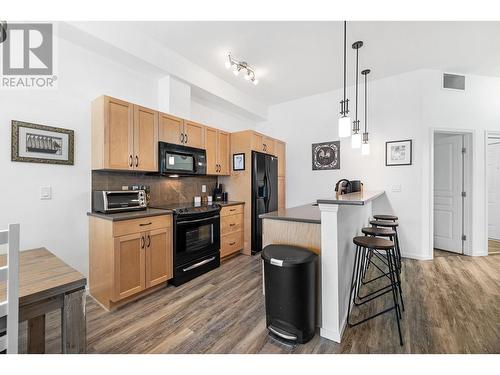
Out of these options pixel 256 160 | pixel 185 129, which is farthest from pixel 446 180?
pixel 185 129

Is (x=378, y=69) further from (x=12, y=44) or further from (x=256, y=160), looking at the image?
(x=12, y=44)

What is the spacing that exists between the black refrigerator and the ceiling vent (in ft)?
10.00

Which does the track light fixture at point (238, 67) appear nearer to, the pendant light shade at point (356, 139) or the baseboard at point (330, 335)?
the pendant light shade at point (356, 139)

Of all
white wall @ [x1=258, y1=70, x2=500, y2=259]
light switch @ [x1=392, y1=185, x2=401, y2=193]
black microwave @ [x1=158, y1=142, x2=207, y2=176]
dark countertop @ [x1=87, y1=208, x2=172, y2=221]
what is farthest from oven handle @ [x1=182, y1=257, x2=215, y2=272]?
light switch @ [x1=392, y1=185, x2=401, y2=193]

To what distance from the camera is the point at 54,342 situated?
1744 millimetres

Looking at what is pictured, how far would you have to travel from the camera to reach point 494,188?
4738 millimetres

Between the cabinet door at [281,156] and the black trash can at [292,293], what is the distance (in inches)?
122

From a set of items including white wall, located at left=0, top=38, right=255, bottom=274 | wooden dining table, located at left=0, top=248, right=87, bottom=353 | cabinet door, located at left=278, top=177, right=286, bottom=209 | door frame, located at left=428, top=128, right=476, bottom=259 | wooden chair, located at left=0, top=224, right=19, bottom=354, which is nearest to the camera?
wooden chair, located at left=0, top=224, right=19, bottom=354

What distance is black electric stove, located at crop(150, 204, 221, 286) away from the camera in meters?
2.67

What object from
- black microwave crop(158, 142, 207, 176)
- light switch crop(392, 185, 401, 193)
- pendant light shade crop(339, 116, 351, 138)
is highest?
pendant light shade crop(339, 116, 351, 138)

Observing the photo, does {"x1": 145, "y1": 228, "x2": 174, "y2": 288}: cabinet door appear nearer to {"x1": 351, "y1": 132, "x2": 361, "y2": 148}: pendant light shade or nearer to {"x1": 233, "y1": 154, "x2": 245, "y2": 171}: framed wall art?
{"x1": 233, "y1": 154, "x2": 245, "y2": 171}: framed wall art

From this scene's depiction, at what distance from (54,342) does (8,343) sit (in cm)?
123

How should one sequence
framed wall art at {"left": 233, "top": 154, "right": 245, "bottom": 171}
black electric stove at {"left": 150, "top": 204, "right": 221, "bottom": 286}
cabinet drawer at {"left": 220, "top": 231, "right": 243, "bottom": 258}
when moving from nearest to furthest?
black electric stove at {"left": 150, "top": 204, "right": 221, "bottom": 286} → cabinet drawer at {"left": 220, "top": 231, "right": 243, "bottom": 258} → framed wall art at {"left": 233, "top": 154, "right": 245, "bottom": 171}

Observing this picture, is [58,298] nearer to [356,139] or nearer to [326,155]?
[356,139]
